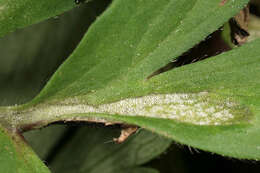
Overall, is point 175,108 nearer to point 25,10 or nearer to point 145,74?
point 145,74

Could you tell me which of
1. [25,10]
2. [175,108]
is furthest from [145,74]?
[25,10]

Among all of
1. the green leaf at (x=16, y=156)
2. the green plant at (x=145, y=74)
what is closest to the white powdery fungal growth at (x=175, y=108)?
the green plant at (x=145, y=74)

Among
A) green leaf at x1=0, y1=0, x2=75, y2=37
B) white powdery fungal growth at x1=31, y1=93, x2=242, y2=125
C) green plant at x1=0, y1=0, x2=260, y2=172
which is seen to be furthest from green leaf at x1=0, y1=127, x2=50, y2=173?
green leaf at x1=0, y1=0, x2=75, y2=37

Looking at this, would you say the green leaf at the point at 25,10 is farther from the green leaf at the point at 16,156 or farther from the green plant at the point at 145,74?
the green leaf at the point at 16,156

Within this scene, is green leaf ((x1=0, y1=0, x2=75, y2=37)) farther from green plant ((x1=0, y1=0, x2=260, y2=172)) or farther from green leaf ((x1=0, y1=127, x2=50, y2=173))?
green leaf ((x1=0, y1=127, x2=50, y2=173))

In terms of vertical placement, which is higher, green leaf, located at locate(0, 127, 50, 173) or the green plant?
the green plant

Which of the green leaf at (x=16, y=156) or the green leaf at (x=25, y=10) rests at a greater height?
the green leaf at (x=25, y=10)
